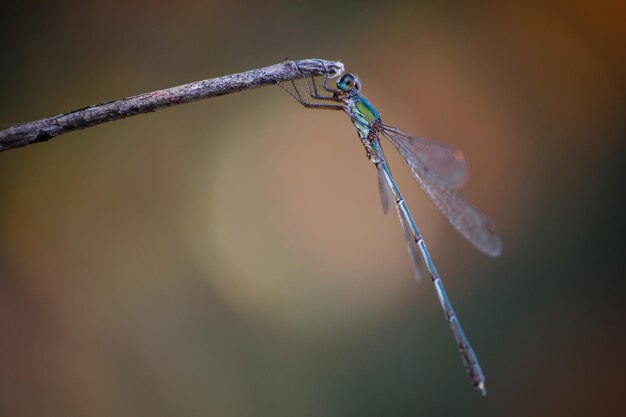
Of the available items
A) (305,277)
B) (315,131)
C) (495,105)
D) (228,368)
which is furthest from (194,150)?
(495,105)

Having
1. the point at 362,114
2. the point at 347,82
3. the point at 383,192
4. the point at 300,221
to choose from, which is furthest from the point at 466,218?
the point at 300,221

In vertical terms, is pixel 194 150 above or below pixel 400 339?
above

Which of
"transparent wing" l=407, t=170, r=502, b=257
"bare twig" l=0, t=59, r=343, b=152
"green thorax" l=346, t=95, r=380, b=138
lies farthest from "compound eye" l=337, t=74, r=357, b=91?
"transparent wing" l=407, t=170, r=502, b=257

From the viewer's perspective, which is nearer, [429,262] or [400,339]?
[429,262]

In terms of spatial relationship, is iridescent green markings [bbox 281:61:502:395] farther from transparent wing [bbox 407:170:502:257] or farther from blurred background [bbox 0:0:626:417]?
blurred background [bbox 0:0:626:417]

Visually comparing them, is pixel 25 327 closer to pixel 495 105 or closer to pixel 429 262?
pixel 429 262

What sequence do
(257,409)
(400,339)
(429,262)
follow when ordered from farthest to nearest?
(400,339) < (257,409) < (429,262)

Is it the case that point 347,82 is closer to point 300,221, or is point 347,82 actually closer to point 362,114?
point 362,114
